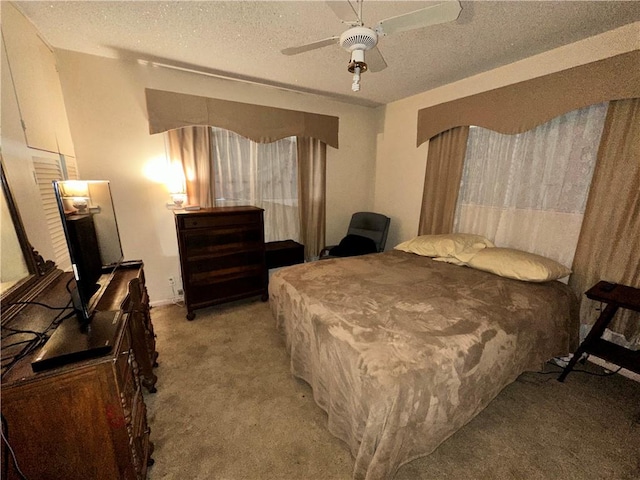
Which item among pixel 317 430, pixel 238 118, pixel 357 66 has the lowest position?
pixel 317 430

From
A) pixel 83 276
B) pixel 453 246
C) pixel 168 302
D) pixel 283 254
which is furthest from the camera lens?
pixel 283 254

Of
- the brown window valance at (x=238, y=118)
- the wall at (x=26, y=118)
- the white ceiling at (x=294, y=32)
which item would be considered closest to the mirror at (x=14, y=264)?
the wall at (x=26, y=118)

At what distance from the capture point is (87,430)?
3.25 feet

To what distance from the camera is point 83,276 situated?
Answer: 43.2 inches

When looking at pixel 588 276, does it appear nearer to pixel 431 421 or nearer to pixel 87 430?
pixel 431 421

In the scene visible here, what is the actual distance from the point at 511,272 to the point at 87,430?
2.79 meters

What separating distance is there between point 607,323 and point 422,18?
2.40 meters

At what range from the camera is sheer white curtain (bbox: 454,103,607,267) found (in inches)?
85.4

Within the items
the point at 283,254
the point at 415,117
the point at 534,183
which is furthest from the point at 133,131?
the point at 534,183

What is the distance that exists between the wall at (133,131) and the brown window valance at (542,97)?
1.82m

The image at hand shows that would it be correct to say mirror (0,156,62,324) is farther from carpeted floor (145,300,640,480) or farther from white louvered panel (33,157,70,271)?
carpeted floor (145,300,640,480)

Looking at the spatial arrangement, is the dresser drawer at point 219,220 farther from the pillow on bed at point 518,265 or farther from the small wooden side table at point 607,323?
the small wooden side table at point 607,323

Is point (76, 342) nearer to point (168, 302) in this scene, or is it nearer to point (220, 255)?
point (220, 255)

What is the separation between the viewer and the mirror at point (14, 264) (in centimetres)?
125
